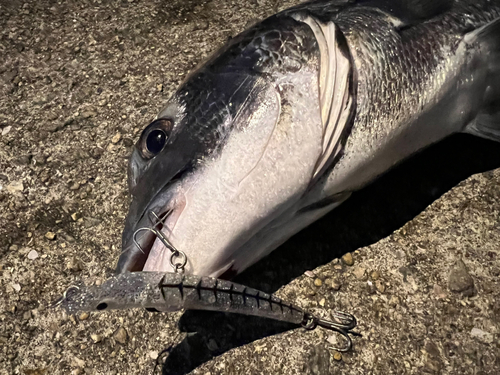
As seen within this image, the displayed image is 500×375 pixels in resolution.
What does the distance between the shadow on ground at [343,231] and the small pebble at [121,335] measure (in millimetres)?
218

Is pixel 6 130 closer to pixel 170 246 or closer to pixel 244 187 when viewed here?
pixel 170 246

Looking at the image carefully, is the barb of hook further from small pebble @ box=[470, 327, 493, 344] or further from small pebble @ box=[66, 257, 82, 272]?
small pebble @ box=[470, 327, 493, 344]

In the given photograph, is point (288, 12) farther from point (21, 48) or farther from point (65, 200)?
point (21, 48)

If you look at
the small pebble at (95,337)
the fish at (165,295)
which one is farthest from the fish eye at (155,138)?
the small pebble at (95,337)

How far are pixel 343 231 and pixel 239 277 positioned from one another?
0.58 metres

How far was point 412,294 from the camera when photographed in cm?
197

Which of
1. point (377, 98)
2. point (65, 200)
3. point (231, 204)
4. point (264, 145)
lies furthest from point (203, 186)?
point (65, 200)

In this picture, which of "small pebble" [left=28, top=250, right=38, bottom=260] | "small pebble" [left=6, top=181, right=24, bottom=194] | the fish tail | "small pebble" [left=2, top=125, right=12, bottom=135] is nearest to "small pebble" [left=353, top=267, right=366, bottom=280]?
the fish tail

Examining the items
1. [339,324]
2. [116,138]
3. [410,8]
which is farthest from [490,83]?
[116,138]

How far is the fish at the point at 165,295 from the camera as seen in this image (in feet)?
4.21

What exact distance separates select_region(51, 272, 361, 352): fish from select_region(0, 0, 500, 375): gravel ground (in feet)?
1.38

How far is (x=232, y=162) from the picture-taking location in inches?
59.6

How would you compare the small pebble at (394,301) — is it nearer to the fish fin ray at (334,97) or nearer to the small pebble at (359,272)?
the small pebble at (359,272)

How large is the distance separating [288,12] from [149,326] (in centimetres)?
152
